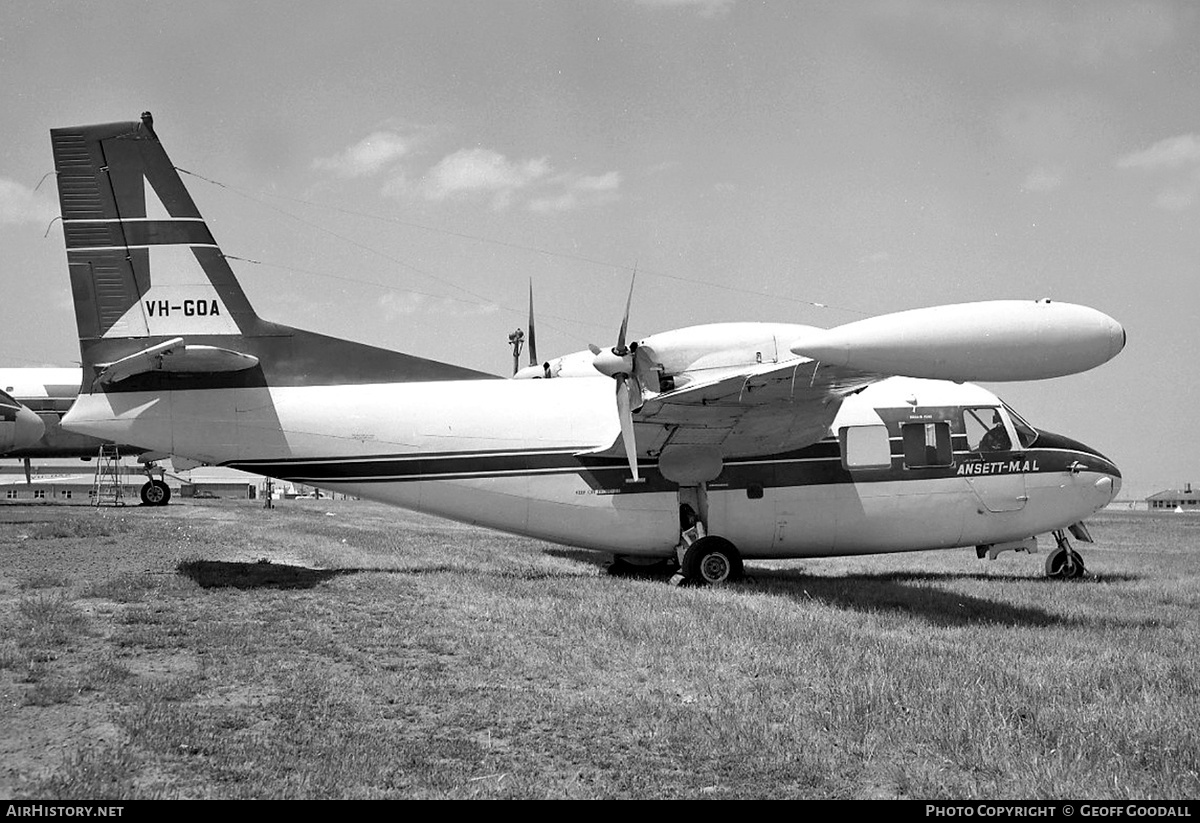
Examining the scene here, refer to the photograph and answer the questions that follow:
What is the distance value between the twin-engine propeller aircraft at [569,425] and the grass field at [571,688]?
150 cm

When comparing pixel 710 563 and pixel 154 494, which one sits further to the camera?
pixel 154 494

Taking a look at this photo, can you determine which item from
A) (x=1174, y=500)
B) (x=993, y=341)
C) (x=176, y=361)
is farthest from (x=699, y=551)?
(x=1174, y=500)

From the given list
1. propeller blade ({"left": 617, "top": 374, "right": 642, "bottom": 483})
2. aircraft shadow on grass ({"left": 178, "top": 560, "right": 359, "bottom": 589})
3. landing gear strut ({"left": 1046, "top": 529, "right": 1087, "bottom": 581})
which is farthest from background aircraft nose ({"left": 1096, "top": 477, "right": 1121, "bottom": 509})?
aircraft shadow on grass ({"left": 178, "top": 560, "right": 359, "bottom": 589})

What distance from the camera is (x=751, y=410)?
13.9 meters

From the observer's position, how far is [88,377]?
45.5ft

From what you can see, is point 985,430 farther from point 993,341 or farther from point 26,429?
point 26,429

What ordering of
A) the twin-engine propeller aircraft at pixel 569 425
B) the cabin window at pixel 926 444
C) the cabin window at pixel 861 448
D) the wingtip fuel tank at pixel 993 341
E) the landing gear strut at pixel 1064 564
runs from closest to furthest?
1. the wingtip fuel tank at pixel 993 341
2. the twin-engine propeller aircraft at pixel 569 425
3. the cabin window at pixel 861 448
4. the cabin window at pixel 926 444
5. the landing gear strut at pixel 1064 564

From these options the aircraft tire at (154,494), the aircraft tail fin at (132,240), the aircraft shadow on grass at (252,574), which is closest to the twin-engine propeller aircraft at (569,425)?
the aircraft tail fin at (132,240)

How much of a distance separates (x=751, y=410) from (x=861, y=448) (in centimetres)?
297

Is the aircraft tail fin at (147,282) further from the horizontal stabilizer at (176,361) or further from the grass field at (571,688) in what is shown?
the grass field at (571,688)

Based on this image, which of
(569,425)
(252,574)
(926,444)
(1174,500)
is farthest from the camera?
(1174,500)

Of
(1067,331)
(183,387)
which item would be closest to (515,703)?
(1067,331)

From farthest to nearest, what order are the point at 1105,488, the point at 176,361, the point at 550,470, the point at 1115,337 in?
the point at 1105,488
the point at 550,470
the point at 176,361
the point at 1115,337

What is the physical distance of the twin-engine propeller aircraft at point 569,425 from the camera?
13.5 m
